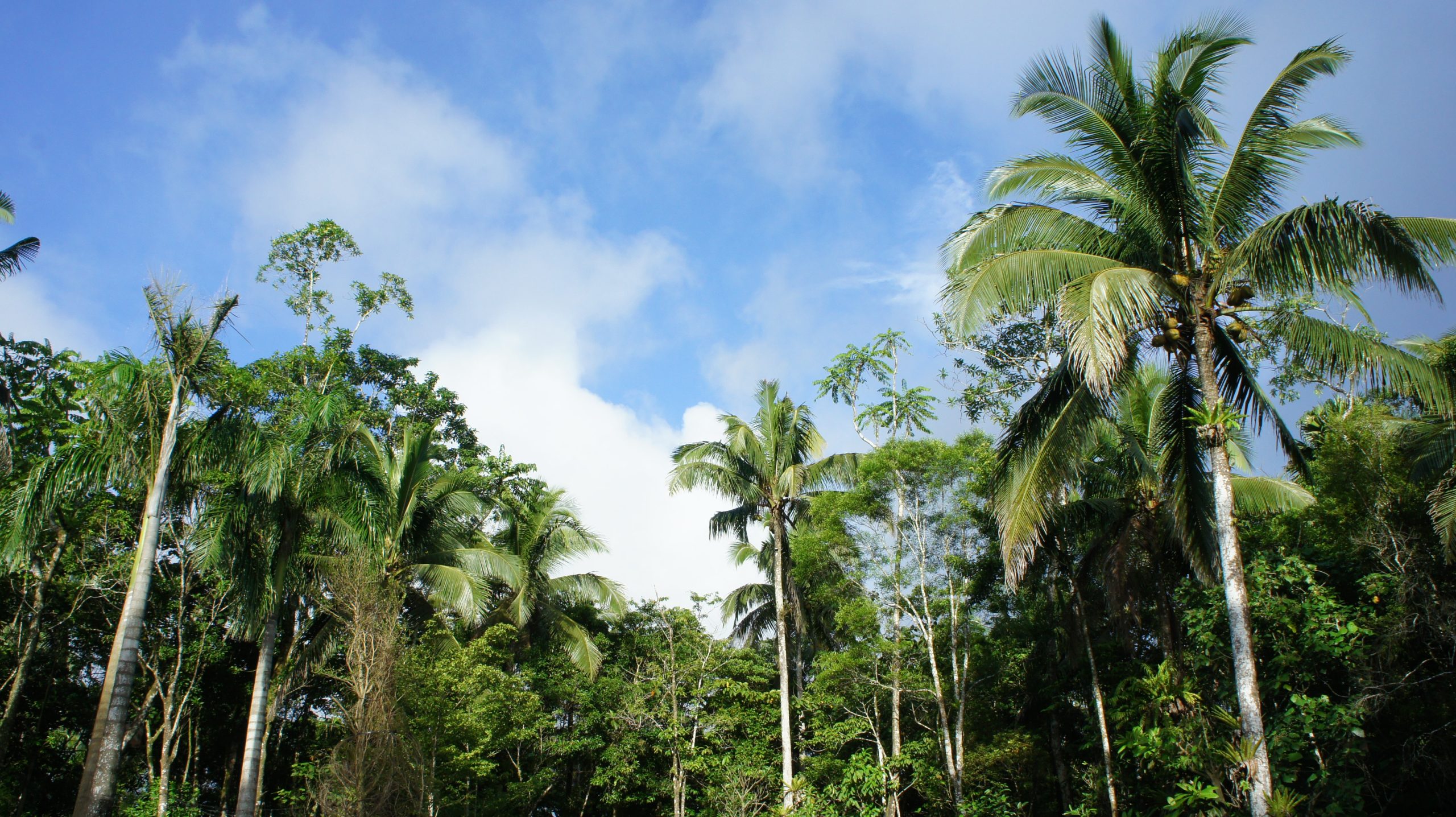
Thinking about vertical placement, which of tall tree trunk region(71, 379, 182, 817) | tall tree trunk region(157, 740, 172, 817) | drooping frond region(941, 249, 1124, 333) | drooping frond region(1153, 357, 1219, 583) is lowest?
tall tree trunk region(157, 740, 172, 817)

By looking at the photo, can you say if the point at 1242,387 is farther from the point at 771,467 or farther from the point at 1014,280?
the point at 771,467

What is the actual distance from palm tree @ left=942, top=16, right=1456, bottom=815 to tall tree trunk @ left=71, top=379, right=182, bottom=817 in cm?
883

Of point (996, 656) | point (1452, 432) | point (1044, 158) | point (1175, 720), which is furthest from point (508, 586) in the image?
point (1452, 432)

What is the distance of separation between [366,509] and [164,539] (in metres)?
6.96

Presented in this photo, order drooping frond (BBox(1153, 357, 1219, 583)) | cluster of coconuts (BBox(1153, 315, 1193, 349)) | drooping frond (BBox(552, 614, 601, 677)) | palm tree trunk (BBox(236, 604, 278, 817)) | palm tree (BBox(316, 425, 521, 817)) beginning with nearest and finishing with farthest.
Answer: cluster of coconuts (BBox(1153, 315, 1193, 349)) < drooping frond (BBox(1153, 357, 1219, 583)) < palm tree (BBox(316, 425, 521, 817)) < palm tree trunk (BBox(236, 604, 278, 817)) < drooping frond (BBox(552, 614, 601, 677))

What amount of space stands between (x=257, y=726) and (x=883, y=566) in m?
11.1

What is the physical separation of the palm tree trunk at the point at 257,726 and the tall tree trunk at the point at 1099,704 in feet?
43.2

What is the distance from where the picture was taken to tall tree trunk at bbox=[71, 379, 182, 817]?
8562 millimetres

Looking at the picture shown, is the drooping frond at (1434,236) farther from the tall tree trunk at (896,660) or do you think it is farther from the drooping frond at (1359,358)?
the tall tree trunk at (896,660)

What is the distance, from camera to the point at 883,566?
17.5 m

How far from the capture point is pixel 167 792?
1501 centimetres

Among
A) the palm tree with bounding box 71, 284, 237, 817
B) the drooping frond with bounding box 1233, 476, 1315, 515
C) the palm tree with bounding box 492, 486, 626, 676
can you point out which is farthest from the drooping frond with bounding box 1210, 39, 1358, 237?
the palm tree with bounding box 492, 486, 626, 676

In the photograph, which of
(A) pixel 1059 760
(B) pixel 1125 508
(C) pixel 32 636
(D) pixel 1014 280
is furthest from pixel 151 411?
(A) pixel 1059 760

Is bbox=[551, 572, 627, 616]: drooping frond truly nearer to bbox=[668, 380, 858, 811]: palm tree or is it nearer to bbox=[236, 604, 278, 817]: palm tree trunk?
bbox=[668, 380, 858, 811]: palm tree
